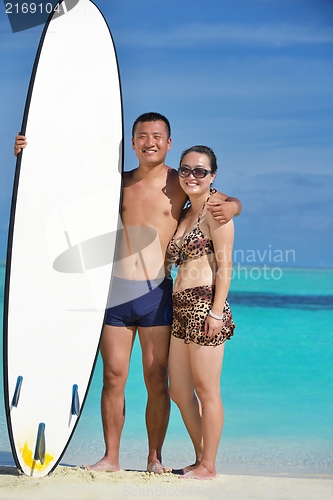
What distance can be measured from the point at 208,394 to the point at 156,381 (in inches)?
13.5

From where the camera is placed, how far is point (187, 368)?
11.2 ft

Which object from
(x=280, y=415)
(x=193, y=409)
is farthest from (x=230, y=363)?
(x=193, y=409)

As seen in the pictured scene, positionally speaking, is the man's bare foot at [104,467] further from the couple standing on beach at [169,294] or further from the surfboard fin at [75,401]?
the surfboard fin at [75,401]

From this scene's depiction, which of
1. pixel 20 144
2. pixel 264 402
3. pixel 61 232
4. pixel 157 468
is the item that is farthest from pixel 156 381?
pixel 264 402

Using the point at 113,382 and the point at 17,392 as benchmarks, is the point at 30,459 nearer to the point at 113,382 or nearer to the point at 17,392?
the point at 17,392

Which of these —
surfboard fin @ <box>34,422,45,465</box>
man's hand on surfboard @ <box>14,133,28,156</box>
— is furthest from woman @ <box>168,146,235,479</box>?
man's hand on surfboard @ <box>14,133,28,156</box>

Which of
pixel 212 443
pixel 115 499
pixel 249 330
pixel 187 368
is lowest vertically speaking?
pixel 115 499

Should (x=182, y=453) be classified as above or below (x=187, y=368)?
below

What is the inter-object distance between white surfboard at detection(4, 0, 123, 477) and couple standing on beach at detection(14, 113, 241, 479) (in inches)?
4.5

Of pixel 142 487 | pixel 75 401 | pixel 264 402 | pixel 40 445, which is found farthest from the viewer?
pixel 264 402

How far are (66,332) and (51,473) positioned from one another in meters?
0.70

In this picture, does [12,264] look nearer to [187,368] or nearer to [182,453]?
[187,368]

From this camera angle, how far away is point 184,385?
11.2 ft

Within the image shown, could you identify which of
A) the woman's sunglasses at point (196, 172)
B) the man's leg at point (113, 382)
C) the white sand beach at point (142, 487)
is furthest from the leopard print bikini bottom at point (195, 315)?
the white sand beach at point (142, 487)
